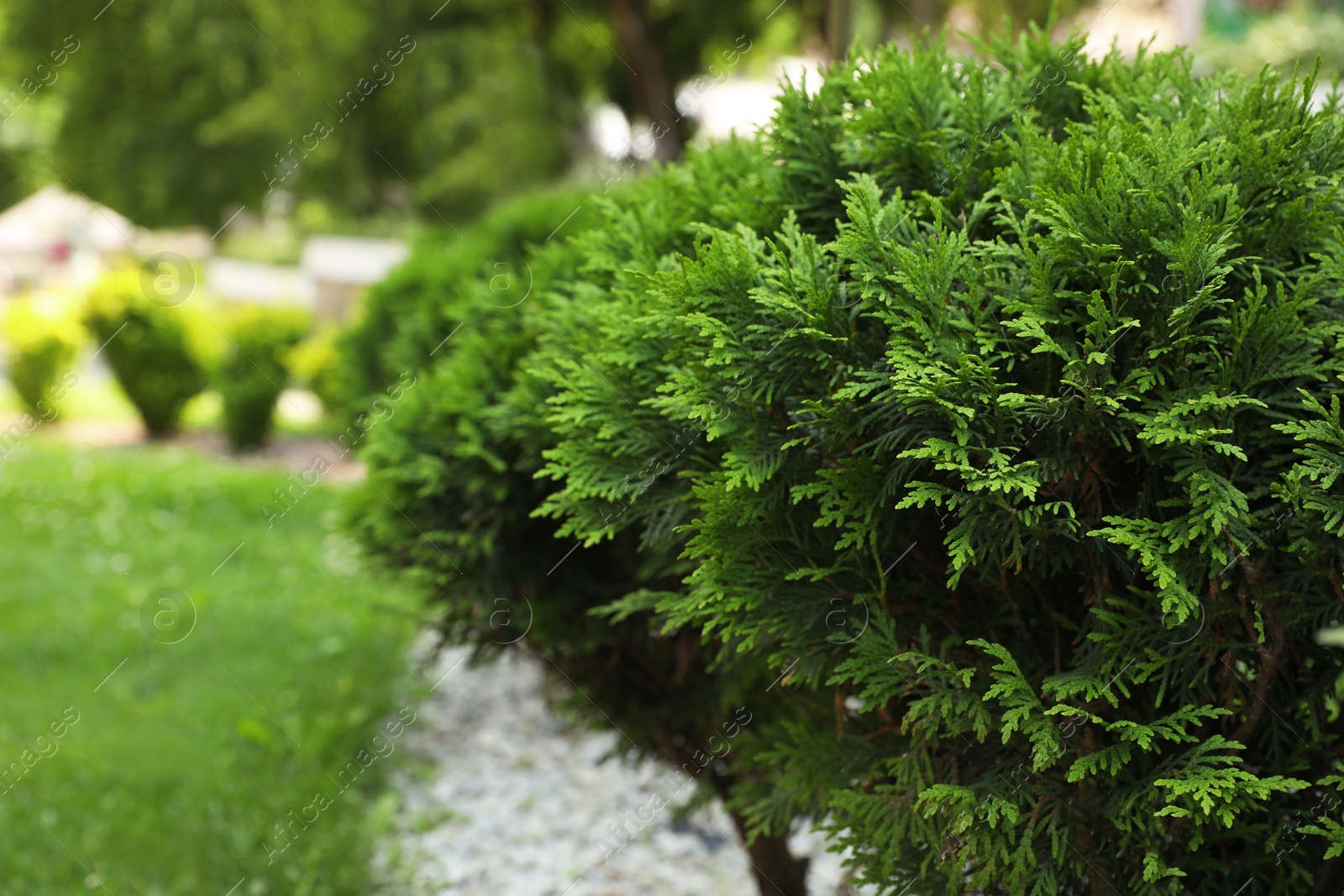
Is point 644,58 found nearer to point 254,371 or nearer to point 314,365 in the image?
point 314,365

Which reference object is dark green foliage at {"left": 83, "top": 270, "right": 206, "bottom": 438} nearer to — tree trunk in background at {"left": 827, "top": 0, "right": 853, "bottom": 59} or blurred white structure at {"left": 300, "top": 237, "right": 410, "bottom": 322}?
blurred white structure at {"left": 300, "top": 237, "right": 410, "bottom": 322}

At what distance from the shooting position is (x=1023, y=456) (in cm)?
193

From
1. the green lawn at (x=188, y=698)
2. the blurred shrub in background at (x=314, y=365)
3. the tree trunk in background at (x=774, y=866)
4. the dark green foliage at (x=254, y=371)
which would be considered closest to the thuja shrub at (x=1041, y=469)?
the tree trunk in background at (x=774, y=866)

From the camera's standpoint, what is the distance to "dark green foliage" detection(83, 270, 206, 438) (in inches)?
518

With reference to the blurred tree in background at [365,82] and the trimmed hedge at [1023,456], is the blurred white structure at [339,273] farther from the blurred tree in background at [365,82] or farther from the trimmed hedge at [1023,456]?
the trimmed hedge at [1023,456]

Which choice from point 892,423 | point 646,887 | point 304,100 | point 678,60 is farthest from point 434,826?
point 678,60

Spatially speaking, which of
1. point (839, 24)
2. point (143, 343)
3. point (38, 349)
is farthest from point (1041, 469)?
point (38, 349)

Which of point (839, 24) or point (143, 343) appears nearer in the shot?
point (839, 24)

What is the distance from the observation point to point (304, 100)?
50.8 feet

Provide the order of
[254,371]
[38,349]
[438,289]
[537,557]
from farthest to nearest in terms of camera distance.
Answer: [38,349], [254,371], [438,289], [537,557]

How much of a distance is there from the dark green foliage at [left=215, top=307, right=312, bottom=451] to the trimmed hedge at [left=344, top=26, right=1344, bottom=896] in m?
11.5

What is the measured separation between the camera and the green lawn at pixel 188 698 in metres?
4.27

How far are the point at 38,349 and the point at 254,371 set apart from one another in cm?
393


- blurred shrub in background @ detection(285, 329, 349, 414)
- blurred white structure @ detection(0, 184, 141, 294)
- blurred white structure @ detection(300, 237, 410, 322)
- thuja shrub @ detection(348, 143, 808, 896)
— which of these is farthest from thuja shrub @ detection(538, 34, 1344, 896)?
blurred white structure @ detection(0, 184, 141, 294)
